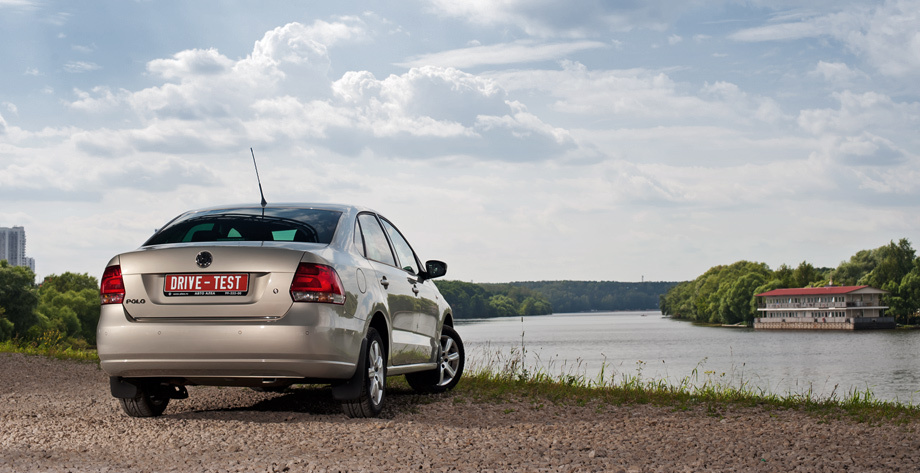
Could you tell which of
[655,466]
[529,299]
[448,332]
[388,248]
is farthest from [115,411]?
[529,299]

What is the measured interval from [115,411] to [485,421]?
3.13 m

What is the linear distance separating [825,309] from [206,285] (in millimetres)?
114035

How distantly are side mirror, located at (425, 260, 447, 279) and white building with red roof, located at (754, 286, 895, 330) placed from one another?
106247 millimetres

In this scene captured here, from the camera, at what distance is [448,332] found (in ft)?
29.0

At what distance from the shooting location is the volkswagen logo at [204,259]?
19.2ft

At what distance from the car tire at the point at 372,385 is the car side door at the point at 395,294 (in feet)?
0.74

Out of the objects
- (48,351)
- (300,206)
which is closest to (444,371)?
(300,206)

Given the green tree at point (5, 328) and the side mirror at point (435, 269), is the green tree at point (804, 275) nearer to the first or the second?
the green tree at point (5, 328)

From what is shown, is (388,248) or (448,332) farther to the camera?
(448,332)

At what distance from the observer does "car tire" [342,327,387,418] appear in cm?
629

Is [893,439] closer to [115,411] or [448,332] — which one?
[448,332]

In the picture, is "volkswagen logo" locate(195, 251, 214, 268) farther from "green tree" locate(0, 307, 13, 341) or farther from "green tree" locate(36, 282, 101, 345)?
"green tree" locate(36, 282, 101, 345)

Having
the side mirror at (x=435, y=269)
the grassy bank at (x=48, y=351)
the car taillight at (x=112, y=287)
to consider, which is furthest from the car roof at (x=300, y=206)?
the grassy bank at (x=48, y=351)

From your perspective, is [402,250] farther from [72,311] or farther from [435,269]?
[72,311]
